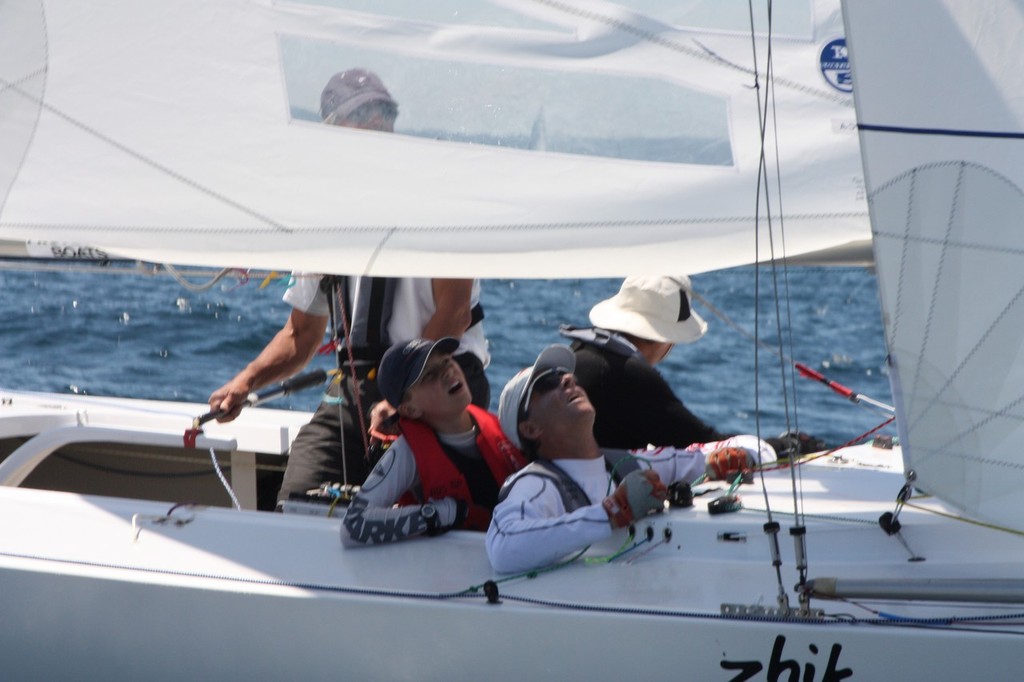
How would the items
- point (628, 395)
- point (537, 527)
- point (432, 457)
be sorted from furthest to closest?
point (628, 395)
point (432, 457)
point (537, 527)

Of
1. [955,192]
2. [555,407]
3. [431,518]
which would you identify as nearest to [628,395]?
[555,407]

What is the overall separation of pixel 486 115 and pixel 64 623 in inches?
44.9

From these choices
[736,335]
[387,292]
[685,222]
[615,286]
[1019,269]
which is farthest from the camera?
[615,286]

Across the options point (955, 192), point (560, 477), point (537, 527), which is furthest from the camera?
point (560, 477)

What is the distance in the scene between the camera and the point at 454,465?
95.7 inches

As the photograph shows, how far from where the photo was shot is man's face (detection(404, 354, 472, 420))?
2.43m

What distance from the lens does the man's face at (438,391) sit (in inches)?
95.8

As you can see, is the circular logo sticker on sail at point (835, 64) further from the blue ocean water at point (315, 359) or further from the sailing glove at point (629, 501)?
the blue ocean water at point (315, 359)

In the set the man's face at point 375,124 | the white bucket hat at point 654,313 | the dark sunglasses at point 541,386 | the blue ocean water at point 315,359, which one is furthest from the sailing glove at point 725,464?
the blue ocean water at point 315,359

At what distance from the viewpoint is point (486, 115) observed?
243cm

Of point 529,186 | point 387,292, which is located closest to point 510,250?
point 529,186

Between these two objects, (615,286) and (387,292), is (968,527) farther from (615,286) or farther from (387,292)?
(615,286)

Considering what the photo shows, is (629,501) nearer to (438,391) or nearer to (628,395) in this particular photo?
(438,391)

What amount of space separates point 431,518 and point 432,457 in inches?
4.3
